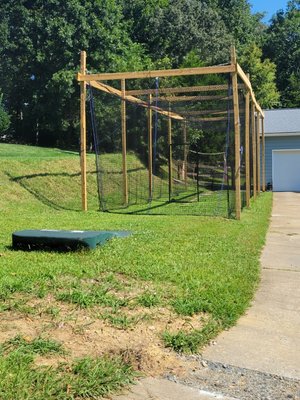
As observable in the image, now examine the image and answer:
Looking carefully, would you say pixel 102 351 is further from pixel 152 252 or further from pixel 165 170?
pixel 165 170

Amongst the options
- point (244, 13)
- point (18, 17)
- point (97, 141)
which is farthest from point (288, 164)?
point (244, 13)

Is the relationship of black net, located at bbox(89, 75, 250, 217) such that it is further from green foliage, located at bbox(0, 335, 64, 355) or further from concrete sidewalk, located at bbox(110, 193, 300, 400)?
green foliage, located at bbox(0, 335, 64, 355)

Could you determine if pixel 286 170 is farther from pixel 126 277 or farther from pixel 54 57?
pixel 126 277

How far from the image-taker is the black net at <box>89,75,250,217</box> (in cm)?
1196

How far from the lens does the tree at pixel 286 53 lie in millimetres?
40025

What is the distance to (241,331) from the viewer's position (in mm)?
3902

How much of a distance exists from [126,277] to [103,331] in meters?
1.30

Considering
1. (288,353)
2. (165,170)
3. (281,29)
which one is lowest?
(288,353)

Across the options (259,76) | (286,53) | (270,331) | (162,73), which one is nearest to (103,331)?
(270,331)

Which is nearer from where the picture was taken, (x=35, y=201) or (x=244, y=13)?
(x=35, y=201)

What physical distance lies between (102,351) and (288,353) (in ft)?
4.29

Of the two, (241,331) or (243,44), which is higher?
(243,44)

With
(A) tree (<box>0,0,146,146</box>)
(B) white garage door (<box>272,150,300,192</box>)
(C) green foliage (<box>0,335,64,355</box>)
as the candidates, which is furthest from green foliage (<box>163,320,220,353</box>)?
(A) tree (<box>0,0,146,146</box>)

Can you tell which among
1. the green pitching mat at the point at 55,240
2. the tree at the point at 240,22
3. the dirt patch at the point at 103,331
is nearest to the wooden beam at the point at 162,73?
the green pitching mat at the point at 55,240
